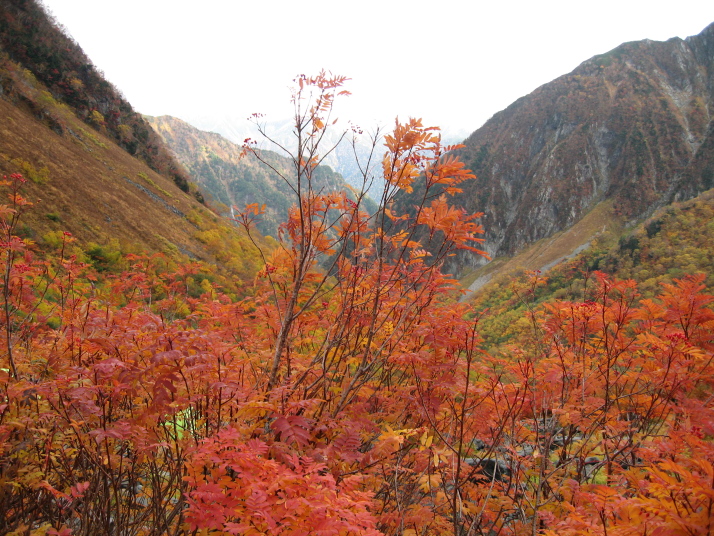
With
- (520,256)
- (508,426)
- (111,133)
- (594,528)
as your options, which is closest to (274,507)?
(594,528)

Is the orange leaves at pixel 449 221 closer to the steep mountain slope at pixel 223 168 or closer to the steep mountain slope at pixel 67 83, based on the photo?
the steep mountain slope at pixel 67 83

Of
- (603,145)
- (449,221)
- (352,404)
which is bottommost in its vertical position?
(352,404)

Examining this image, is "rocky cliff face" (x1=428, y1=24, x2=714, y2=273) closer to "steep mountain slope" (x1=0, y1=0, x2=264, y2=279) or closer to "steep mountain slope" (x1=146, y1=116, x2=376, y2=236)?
"steep mountain slope" (x1=0, y1=0, x2=264, y2=279)

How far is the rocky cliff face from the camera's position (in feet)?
192

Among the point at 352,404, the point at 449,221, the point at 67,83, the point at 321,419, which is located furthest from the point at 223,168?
the point at 321,419

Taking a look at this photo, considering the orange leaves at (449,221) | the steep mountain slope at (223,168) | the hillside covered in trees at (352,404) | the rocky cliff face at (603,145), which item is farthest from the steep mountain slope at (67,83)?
the steep mountain slope at (223,168)

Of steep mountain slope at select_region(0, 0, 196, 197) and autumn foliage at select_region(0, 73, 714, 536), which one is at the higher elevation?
steep mountain slope at select_region(0, 0, 196, 197)

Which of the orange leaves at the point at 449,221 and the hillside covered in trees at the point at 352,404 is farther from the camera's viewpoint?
the orange leaves at the point at 449,221

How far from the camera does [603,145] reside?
217 ft

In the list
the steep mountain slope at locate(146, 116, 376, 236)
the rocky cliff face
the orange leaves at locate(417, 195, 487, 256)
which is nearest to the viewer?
the orange leaves at locate(417, 195, 487, 256)

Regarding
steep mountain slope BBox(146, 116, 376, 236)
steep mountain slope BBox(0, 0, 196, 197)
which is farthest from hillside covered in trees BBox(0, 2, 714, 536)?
steep mountain slope BBox(146, 116, 376, 236)

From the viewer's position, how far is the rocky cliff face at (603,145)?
5841cm

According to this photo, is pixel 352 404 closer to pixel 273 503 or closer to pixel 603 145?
pixel 273 503

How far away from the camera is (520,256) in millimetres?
64375
